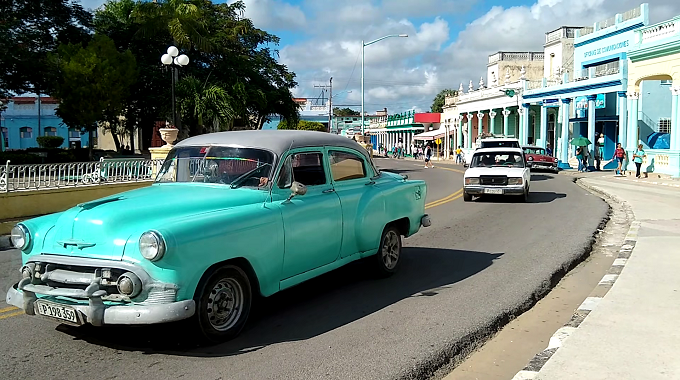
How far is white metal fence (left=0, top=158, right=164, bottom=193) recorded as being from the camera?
12727mm

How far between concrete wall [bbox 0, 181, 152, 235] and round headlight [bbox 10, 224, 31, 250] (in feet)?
24.8

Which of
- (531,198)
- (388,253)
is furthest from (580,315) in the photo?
(531,198)

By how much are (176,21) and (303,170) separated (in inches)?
998

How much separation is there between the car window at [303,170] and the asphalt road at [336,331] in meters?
1.35

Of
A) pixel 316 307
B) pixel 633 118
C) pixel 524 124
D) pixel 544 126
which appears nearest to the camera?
pixel 316 307

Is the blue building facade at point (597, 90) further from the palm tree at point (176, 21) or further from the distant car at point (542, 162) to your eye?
the palm tree at point (176, 21)

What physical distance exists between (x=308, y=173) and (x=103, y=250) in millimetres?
2358

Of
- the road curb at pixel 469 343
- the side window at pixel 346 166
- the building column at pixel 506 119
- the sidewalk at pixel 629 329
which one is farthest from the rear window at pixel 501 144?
the building column at pixel 506 119

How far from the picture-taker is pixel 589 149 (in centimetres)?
3866

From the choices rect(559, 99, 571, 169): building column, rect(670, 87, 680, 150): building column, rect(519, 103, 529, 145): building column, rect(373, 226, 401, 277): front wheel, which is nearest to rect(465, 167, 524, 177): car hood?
rect(373, 226, 401, 277): front wheel

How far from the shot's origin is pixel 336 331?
5.68 metres

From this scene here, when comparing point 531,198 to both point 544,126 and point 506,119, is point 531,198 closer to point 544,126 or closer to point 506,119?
point 544,126

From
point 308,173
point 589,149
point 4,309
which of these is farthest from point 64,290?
point 589,149

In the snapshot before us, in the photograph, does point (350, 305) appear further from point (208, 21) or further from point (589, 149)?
point (589, 149)
